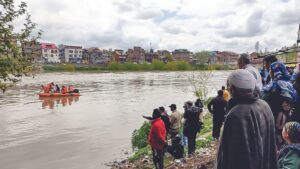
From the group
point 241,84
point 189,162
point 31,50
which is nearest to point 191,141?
point 189,162

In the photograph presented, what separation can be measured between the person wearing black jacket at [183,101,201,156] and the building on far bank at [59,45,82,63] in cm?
18172

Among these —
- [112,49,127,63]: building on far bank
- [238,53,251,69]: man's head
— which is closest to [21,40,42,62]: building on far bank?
[238,53,251,69]: man's head

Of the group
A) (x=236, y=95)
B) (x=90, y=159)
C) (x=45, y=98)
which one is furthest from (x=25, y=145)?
(x=45, y=98)

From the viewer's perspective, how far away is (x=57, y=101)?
127 feet

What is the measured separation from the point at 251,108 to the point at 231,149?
40 cm

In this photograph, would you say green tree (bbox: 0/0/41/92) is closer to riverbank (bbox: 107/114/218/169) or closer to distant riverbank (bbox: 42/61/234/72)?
riverbank (bbox: 107/114/218/169)

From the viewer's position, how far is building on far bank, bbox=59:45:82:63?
190 meters

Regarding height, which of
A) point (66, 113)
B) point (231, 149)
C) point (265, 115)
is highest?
point (265, 115)

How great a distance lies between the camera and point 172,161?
11.0 m

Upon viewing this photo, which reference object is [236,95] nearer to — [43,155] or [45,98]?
[43,155]

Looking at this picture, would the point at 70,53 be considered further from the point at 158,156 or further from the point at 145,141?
the point at 158,156

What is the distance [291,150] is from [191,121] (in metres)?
7.28

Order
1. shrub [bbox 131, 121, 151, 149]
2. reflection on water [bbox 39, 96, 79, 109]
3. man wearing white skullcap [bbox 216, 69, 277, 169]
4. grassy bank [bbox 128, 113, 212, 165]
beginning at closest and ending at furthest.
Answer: man wearing white skullcap [bbox 216, 69, 277, 169] → grassy bank [bbox 128, 113, 212, 165] → shrub [bbox 131, 121, 151, 149] → reflection on water [bbox 39, 96, 79, 109]

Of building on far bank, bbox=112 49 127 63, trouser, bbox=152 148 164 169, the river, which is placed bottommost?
the river
